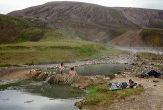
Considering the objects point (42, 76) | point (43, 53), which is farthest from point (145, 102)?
point (43, 53)

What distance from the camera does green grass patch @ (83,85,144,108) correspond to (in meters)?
40.1

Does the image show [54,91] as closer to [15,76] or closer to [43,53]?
[15,76]

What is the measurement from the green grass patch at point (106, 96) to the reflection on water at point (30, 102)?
1946 millimetres

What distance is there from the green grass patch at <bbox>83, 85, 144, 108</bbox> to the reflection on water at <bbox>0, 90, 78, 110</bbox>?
6.38 ft

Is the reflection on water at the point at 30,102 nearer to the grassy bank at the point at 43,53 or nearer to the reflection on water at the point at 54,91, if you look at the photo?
the reflection on water at the point at 54,91

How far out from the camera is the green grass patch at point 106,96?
131ft

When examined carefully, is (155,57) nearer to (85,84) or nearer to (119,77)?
(119,77)

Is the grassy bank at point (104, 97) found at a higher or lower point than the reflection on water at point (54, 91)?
higher

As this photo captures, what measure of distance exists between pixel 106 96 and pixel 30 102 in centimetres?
915

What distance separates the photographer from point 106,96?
42750 mm

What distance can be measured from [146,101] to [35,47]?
69.2 m

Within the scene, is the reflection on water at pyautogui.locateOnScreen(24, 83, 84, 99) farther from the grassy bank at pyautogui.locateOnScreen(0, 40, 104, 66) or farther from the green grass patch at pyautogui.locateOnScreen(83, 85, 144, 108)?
the grassy bank at pyautogui.locateOnScreen(0, 40, 104, 66)

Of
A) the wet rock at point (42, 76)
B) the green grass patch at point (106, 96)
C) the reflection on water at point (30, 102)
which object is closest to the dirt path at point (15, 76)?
the wet rock at point (42, 76)

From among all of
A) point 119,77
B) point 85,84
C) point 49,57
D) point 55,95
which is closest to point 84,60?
point 49,57
